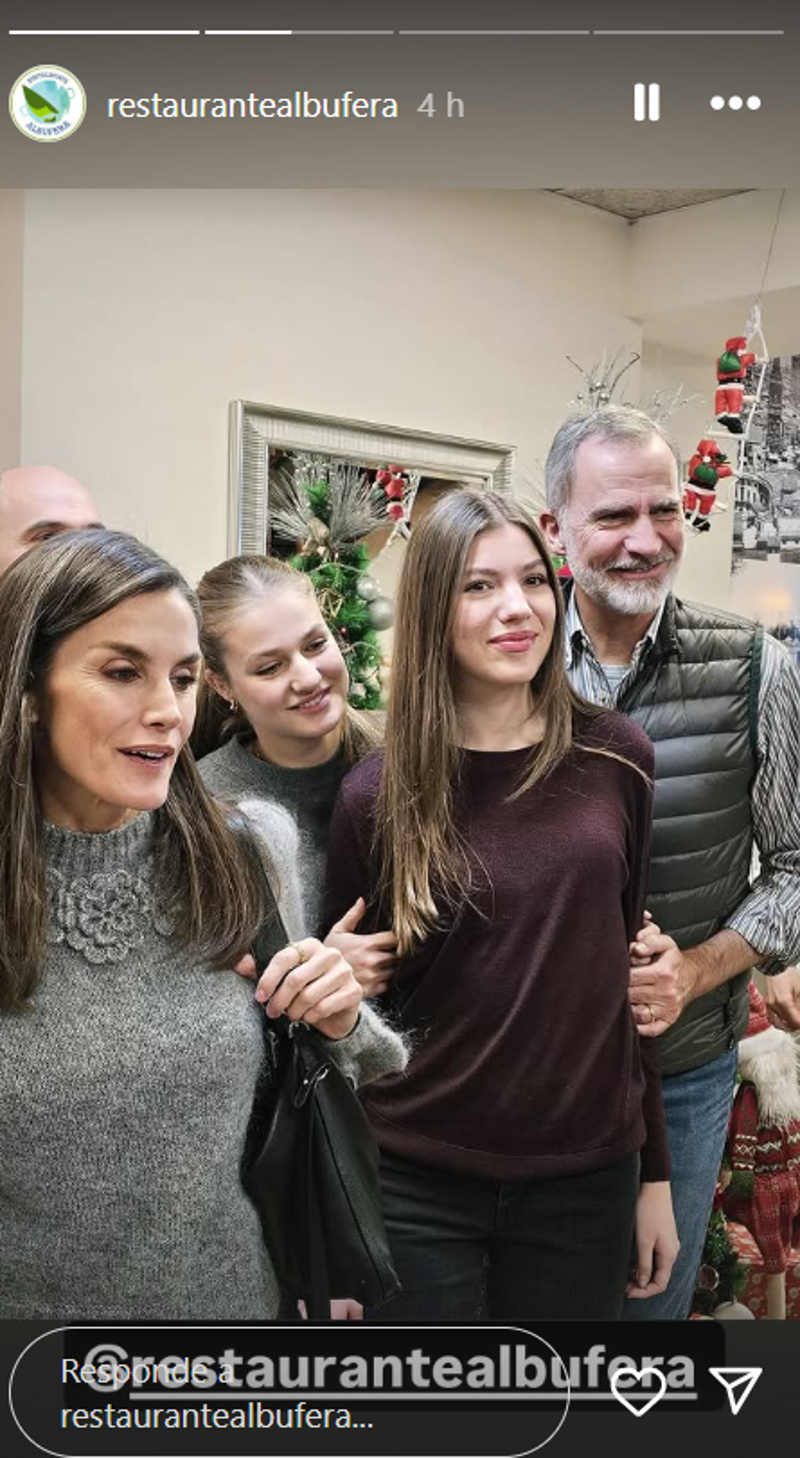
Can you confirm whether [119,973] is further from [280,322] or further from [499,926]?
[280,322]

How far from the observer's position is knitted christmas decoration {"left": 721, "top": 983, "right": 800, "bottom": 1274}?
3.72 ft

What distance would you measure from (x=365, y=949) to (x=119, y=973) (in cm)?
22

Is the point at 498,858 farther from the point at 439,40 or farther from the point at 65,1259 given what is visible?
the point at 439,40

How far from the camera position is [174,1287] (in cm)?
94

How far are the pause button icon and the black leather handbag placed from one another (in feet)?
2.28

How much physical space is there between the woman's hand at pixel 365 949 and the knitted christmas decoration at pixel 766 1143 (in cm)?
31

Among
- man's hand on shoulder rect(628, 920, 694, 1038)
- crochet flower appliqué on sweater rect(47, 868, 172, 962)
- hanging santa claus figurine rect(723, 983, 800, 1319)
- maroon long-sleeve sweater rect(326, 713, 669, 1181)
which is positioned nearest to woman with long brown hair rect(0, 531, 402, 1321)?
crochet flower appliqué on sweater rect(47, 868, 172, 962)

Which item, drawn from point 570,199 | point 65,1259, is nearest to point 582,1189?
point 65,1259

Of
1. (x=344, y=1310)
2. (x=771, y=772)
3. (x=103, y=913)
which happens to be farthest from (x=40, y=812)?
(x=771, y=772)

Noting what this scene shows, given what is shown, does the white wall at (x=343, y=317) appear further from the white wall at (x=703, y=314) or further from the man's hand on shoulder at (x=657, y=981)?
the man's hand on shoulder at (x=657, y=981)

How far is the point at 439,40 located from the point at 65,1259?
87 cm

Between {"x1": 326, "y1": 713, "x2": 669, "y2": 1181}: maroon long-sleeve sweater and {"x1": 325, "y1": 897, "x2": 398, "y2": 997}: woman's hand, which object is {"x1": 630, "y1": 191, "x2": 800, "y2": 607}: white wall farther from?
{"x1": 325, "y1": 897, "x2": 398, "y2": 997}: woman's hand

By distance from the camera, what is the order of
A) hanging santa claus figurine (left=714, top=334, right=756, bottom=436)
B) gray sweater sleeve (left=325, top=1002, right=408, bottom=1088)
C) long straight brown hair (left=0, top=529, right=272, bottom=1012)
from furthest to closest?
hanging santa claus figurine (left=714, top=334, right=756, bottom=436)
gray sweater sleeve (left=325, top=1002, right=408, bottom=1088)
long straight brown hair (left=0, top=529, right=272, bottom=1012)

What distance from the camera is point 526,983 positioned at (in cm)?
104
